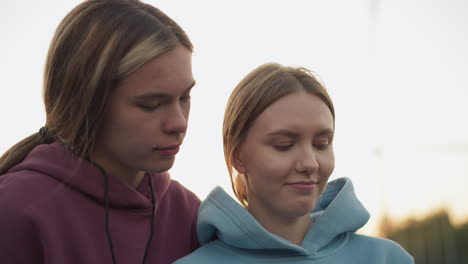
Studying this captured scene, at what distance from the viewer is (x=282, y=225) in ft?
9.27

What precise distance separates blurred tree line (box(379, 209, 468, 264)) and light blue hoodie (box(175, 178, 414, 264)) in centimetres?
1025

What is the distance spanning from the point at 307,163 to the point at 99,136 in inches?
34.4

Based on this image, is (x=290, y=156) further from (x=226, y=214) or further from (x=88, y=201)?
(x=88, y=201)

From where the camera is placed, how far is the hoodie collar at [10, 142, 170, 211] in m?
2.54

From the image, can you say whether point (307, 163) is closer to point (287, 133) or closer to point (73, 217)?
point (287, 133)

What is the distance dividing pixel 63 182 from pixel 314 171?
105 cm

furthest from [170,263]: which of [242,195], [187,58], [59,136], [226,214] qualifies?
[187,58]

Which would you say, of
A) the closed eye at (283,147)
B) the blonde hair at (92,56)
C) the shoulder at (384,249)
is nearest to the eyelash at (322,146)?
the closed eye at (283,147)

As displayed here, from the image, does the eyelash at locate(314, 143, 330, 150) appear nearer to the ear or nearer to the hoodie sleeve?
the ear

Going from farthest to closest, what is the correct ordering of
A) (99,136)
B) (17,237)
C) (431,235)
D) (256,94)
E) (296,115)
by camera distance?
1. (431,235)
2. (256,94)
3. (296,115)
4. (99,136)
5. (17,237)

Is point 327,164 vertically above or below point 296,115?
below

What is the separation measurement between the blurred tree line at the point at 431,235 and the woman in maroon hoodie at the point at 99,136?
35.6 ft

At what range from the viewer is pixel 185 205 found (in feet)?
10.1

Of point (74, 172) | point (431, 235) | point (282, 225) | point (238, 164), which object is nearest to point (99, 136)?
point (74, 172)
